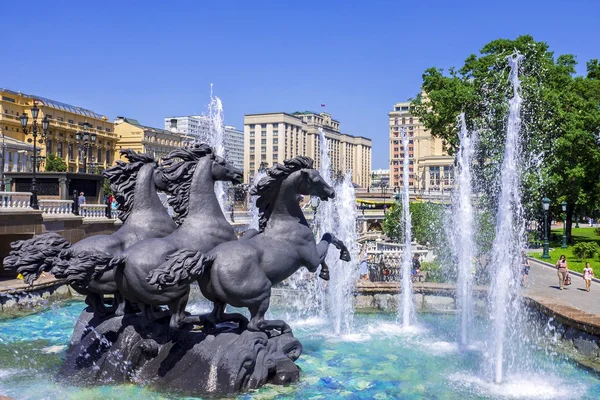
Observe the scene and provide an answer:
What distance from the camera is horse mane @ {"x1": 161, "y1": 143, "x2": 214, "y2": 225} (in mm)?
8328

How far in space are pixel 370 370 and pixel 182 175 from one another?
402 cm

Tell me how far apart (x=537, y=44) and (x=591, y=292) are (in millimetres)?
17503

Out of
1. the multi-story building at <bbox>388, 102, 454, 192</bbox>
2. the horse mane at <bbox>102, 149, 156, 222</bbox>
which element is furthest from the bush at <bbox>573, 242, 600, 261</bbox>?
the multi-story building at <bbox>388, 102, 454, 192</bbox>

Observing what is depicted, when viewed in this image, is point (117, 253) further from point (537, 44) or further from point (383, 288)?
point (537, 44)

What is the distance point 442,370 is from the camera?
8.83m

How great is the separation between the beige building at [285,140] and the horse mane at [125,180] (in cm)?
11786

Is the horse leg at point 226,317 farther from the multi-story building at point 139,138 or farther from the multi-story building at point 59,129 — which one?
the multi-story building at point 139,138

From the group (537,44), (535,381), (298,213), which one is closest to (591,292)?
(535,381)

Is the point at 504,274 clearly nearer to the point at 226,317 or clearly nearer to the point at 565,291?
the point at 226,317

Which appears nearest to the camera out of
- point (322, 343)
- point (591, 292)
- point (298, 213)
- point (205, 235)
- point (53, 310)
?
point (205, 235)

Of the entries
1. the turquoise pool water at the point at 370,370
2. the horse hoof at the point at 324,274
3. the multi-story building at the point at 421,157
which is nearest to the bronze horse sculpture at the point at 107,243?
the turquoise pool water at the point at 370,370

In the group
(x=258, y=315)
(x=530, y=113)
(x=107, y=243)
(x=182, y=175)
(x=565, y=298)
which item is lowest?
(x=565, y=298)

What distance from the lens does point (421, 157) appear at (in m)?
103

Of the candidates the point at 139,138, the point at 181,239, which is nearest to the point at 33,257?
the point at 181,239
